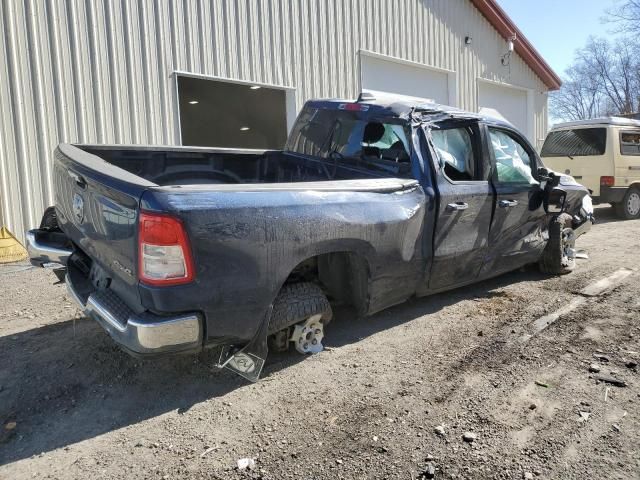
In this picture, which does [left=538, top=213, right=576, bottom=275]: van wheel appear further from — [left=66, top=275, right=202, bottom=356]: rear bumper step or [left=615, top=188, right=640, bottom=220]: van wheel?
[left=615, top=188, right=640, bottom=220]: van wheel

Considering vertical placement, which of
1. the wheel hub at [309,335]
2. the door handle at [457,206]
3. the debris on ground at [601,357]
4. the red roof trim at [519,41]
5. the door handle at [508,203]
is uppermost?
the red roof trim at [519,41]

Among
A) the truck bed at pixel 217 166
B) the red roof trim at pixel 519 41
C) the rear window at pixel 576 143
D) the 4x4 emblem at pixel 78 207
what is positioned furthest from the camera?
the red roof trim at pixel 519 41

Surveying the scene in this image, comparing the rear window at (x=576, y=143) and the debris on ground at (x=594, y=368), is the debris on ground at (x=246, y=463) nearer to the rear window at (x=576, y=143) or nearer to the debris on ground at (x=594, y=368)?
the debris on ground at (x=594, y=368)

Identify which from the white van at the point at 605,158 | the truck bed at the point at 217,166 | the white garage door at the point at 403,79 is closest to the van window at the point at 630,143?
the white van at the point at 605,158

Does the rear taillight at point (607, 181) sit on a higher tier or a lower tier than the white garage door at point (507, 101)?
lower

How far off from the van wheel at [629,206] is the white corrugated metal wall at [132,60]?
21.1 ft

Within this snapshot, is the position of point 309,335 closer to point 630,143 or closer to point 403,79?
point 403,79

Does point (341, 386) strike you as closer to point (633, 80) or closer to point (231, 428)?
point (231, 428)

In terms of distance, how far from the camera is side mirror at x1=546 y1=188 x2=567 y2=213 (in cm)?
529

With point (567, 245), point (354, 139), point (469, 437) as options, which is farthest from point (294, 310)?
point (567, 245)

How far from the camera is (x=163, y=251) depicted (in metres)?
2.59

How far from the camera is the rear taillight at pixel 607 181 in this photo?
422 inches

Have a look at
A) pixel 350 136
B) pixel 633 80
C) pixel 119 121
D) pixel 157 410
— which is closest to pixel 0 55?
pixel 119 121

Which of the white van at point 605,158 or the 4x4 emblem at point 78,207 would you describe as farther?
the white van at point 605,158
